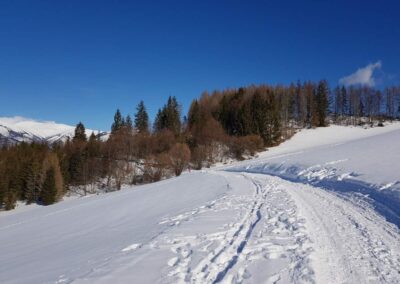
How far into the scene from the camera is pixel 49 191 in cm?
6569

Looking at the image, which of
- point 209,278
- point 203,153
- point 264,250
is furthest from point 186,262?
point 203,153

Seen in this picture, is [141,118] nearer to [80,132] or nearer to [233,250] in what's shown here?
[80,132]

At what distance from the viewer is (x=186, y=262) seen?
7.98m

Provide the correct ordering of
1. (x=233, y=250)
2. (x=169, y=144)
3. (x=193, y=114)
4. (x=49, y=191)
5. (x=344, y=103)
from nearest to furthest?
(x=233, y=250) → (x=49, y=191) → (x=169, y=144) → (x=193, y=114) → (x=344, y=103)

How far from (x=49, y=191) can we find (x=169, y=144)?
2640cm

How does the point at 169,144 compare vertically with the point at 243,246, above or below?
above

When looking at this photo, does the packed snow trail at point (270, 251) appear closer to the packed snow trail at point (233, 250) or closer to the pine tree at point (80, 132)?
the packed snow trail at point (233, 250)

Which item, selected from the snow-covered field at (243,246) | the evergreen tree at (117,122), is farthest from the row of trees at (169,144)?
the snow-covered field at (243,246)

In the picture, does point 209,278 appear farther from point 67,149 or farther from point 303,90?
point 303,90

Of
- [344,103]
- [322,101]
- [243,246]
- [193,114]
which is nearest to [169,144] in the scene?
[193,114]

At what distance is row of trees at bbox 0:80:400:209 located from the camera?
6794cm

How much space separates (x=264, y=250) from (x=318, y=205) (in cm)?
702

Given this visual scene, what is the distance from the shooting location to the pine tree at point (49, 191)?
65.3 meters

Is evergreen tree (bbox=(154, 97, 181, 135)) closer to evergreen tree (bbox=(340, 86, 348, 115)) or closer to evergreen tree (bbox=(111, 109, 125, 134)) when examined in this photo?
evergreen tree (bbox=(111, 109, 125, 134))
